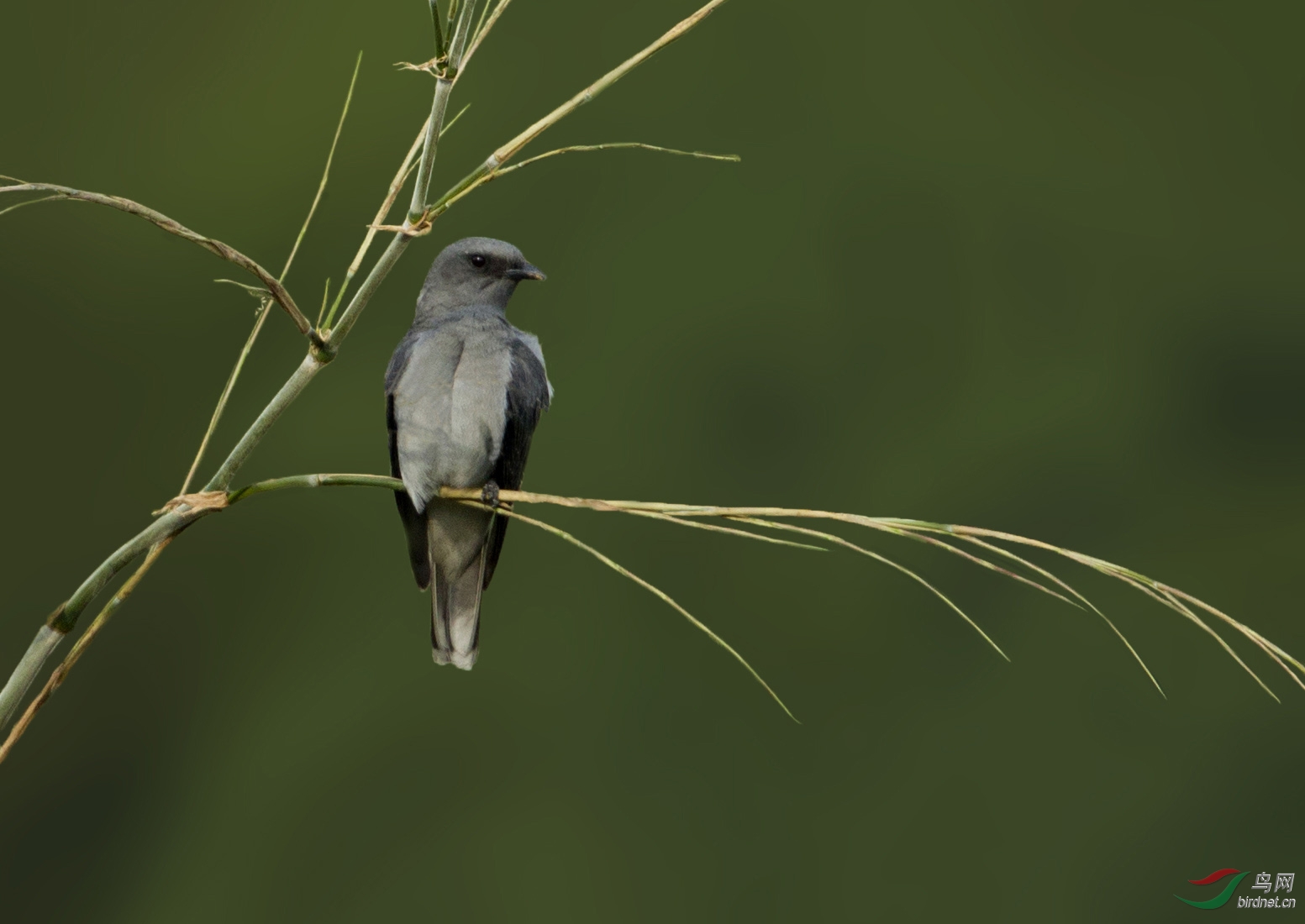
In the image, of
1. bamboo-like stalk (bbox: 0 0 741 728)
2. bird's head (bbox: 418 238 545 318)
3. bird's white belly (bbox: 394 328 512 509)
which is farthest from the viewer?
bird's head (bbox: 418 238 545 318)

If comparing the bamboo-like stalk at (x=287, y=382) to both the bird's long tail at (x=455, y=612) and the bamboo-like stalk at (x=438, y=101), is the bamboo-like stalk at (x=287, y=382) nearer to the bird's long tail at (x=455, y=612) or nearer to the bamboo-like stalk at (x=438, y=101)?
the bamboo-like stalk at (x=438, y=101)

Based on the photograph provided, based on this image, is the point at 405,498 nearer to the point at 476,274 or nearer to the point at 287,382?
the point at 476,274

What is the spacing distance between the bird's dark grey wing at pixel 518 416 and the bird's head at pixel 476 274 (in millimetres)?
90

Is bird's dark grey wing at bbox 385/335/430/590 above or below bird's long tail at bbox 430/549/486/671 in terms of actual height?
above

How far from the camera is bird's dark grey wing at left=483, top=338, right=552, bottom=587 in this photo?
1.64 metres

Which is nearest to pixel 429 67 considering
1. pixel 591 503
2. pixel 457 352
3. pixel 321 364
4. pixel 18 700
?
pixel 321 364

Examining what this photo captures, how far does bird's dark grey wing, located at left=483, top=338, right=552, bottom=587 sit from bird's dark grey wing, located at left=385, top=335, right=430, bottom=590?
0.32 ft

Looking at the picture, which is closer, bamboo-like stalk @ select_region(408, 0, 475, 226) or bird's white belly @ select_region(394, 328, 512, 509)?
bamboo-like stalk @ select_region(408, 0, 475, 226)

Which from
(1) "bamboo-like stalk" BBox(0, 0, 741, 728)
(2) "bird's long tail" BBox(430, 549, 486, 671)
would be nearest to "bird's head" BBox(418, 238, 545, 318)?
(2) "bird's long tail" BBox(430, 549, 486, 671)

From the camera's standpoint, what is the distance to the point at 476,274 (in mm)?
1730

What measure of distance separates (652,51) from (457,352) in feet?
2.86

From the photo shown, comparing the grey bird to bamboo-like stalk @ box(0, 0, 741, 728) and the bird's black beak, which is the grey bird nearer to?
the bird's black beak

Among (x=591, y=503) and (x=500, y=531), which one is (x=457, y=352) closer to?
(x=500, y=531)

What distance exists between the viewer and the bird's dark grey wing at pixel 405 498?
166 cm
